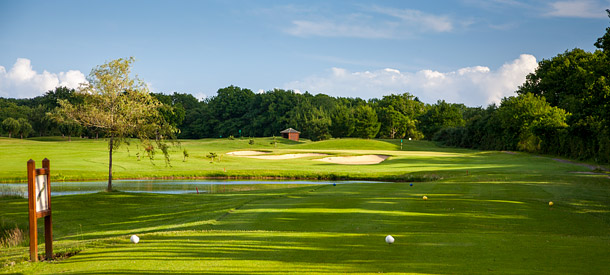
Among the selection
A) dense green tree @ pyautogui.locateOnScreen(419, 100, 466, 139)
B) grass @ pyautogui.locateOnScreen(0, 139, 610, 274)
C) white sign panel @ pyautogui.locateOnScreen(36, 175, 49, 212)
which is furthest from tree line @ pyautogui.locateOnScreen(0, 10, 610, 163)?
white sign panel @ pyautogui.locateOnScreen(36, 175, 49, 212)

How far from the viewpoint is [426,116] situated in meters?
108

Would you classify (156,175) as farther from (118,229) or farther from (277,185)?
(118,229)

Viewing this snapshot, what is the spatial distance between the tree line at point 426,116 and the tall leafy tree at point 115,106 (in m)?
0.81

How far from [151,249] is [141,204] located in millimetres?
11897

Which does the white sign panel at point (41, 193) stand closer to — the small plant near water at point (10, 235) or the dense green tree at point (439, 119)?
the small plant near water at point (10, 235)

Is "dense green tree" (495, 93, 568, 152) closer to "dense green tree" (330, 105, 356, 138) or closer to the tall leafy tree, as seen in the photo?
"dense green tree" (330, 105, 356, 138)

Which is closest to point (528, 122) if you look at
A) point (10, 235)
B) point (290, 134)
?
point (290, 134)

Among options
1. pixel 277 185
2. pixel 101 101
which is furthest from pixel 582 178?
pixel 101 101

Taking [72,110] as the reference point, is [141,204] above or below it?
below

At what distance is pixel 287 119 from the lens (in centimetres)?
12038

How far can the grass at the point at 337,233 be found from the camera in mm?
7188

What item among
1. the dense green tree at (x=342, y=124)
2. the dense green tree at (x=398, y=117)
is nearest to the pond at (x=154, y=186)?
the dense green tree at (x=342, y=124)

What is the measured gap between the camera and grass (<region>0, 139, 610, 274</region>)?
23.6 ft

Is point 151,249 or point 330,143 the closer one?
point 151,249
